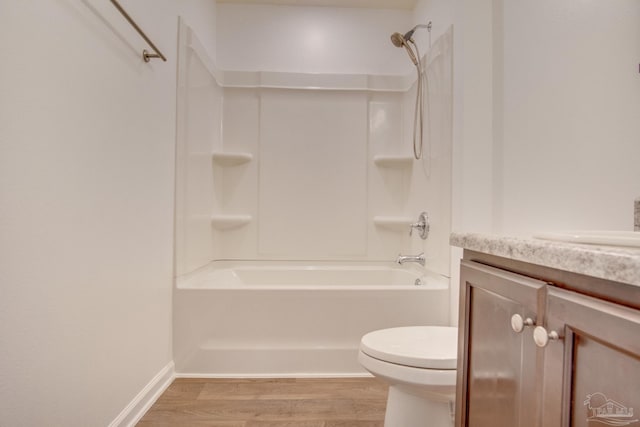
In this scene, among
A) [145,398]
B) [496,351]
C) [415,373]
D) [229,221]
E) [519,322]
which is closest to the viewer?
[519,322]

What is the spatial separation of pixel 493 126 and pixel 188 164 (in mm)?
1664

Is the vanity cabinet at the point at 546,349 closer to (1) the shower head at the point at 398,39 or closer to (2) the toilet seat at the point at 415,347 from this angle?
(2) the toilet seat at the point at 415,347

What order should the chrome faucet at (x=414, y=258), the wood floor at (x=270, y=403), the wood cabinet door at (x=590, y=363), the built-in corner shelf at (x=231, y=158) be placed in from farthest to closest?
the built-in corner shelf at (x=231, y=158) → the chrome faucet at (x=414, y=258) → the wood floor at (x=270, y=403) → the wood cabinet door at (x=590, y=363)

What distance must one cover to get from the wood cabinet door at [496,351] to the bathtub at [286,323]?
3.85ft

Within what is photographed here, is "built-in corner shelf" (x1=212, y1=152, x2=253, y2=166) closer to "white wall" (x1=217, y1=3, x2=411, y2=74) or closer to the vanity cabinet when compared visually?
"white wall" (x1=217, y1=3, x2=411, y2=74)

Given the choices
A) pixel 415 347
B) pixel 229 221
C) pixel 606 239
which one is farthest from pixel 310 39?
pixel 606 239

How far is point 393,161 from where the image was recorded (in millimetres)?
2893

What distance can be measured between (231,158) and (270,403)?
1.75 m

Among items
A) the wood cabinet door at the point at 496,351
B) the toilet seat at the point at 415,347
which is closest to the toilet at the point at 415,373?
the toilet seat at the point at 415,347

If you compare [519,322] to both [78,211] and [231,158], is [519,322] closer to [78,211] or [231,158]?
[78,211]

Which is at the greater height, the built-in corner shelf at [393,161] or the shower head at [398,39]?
the shower head at [398,39]

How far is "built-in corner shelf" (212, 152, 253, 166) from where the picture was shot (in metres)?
2.80

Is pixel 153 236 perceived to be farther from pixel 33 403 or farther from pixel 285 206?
pixel 285 206

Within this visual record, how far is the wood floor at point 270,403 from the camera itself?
1.60m
